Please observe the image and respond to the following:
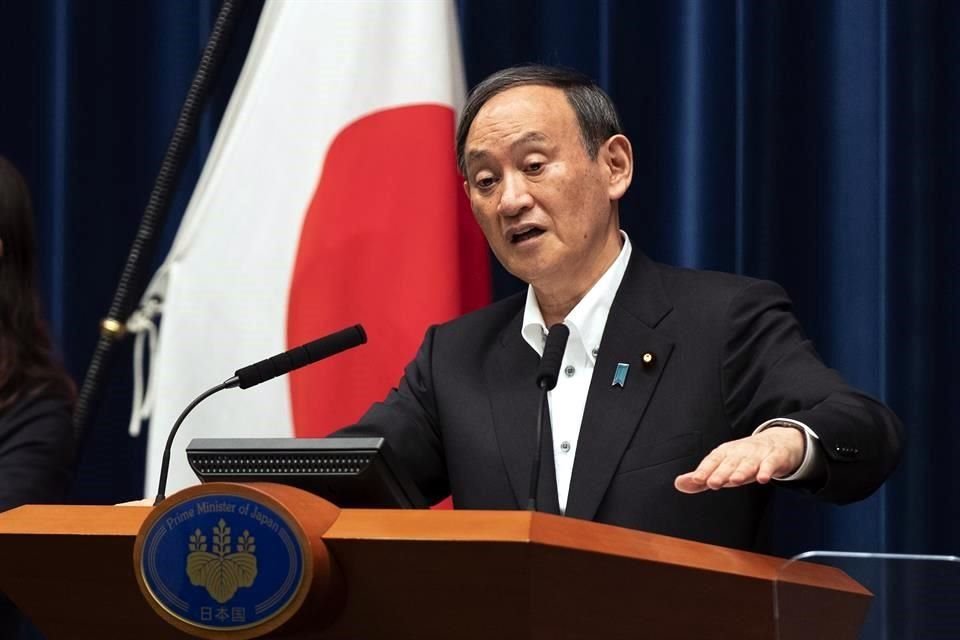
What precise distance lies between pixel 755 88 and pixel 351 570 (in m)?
1.70

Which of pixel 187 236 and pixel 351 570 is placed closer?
pixel 351 570

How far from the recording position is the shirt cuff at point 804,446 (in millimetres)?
1429

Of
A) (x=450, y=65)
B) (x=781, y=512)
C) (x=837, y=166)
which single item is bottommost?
(x=781, y=512)

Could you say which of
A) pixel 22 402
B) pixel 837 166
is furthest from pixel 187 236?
pixel 837 166

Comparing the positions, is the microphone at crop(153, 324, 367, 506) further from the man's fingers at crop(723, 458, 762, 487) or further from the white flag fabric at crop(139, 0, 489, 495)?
the white flag fabric at crop(139, 0, 489, 495)

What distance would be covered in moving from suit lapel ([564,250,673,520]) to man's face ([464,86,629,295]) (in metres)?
0.10

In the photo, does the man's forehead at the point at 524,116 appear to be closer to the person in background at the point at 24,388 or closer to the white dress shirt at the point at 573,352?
the white dress shirt at the point at 573,352

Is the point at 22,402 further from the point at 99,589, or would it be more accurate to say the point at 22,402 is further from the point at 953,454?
the point at 953,454

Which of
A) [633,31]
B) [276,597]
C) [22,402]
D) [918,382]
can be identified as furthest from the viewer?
[633,31]

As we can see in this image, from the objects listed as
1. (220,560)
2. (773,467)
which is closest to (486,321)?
(773,467)

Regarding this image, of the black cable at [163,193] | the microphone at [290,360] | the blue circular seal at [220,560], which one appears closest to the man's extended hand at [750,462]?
the blue circular seal at [220,560]

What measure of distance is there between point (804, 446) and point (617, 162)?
2.73 feet

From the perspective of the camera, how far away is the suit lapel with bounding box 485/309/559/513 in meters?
1.93

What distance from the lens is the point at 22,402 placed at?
7.61 ft
